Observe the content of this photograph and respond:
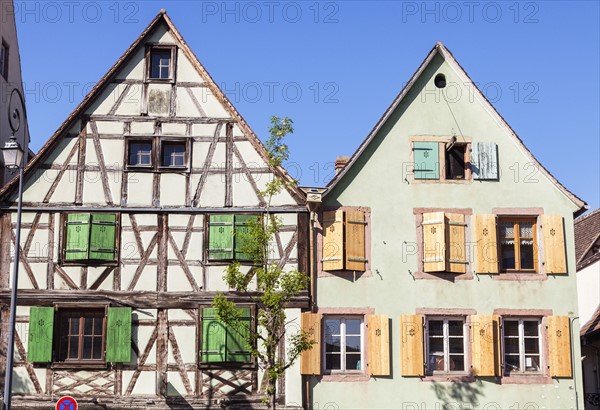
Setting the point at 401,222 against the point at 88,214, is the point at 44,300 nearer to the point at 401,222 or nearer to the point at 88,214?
Answer: the point at 88,214

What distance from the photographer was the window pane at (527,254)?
22.9m

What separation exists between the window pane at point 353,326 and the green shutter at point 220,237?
3302 millimetres

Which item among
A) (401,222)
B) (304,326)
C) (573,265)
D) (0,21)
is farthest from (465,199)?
(0,21)

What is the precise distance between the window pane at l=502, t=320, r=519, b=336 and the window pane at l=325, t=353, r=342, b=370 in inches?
167

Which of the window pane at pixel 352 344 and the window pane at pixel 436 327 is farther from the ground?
the window pane at pixel 436 327

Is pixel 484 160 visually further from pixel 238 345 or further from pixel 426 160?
pixel 238 345

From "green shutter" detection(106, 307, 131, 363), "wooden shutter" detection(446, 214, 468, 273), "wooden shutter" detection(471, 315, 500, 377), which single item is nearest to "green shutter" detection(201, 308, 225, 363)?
"green shutter" detection(106, 307, 131, 363)

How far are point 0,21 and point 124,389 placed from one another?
37.9 feet

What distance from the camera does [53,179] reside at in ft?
73.4

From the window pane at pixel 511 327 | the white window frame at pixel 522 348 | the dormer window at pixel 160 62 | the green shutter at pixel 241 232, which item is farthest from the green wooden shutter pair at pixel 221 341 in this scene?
the window pane at pixel 511 327

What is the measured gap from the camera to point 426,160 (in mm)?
23172

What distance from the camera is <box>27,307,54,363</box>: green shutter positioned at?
2122cm

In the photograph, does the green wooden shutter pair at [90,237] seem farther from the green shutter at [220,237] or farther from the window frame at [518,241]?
the window frame at [518,241]

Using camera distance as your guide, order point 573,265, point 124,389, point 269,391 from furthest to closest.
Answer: point 573,265 → point 124,389 → point 269,391
